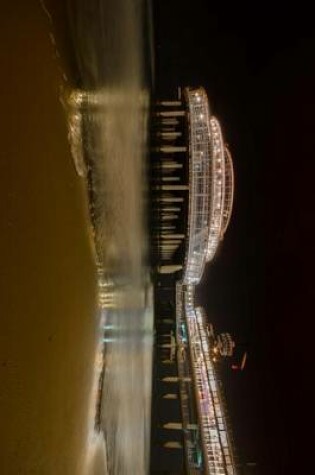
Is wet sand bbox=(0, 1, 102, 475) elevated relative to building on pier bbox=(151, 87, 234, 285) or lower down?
lower down

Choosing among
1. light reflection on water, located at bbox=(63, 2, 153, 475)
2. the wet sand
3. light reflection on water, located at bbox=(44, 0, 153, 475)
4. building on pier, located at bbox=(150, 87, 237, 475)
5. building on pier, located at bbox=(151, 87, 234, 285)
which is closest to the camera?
the wet sand

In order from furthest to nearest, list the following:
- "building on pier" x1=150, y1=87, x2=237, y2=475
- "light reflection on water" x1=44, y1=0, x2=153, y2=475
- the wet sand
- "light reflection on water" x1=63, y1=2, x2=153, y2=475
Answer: "building on pier" x1=150, y1=87, x2=237, y2=475 < "light reflection on water" x1=63, y1=2, x2=153, y2=475 < "light reflection on water" x1=44, y1=0, x2=153, y2=475 < the wet sand

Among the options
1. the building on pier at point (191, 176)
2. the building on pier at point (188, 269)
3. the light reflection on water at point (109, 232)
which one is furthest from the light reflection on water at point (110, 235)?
the building on pier at point (191, 176)

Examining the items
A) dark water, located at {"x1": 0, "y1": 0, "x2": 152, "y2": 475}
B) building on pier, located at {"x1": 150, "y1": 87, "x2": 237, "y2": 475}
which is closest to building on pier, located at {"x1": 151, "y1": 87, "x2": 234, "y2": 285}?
building on pier, located at {"x1": 150, "y1": 87, "x2": 237, "y2": 475}

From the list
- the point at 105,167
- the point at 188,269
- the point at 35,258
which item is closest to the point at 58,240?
the point at 35,258

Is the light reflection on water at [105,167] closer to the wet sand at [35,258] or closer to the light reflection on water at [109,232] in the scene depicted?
the light reflection on water at [109,232]

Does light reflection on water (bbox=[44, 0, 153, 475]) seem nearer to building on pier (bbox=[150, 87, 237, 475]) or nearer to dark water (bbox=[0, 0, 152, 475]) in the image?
dark water (bbox=[0, 0, 152, 475])

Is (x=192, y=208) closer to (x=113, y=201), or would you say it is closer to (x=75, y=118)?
(x=113, y=201)

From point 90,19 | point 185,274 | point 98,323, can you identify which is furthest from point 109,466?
point 185,274
